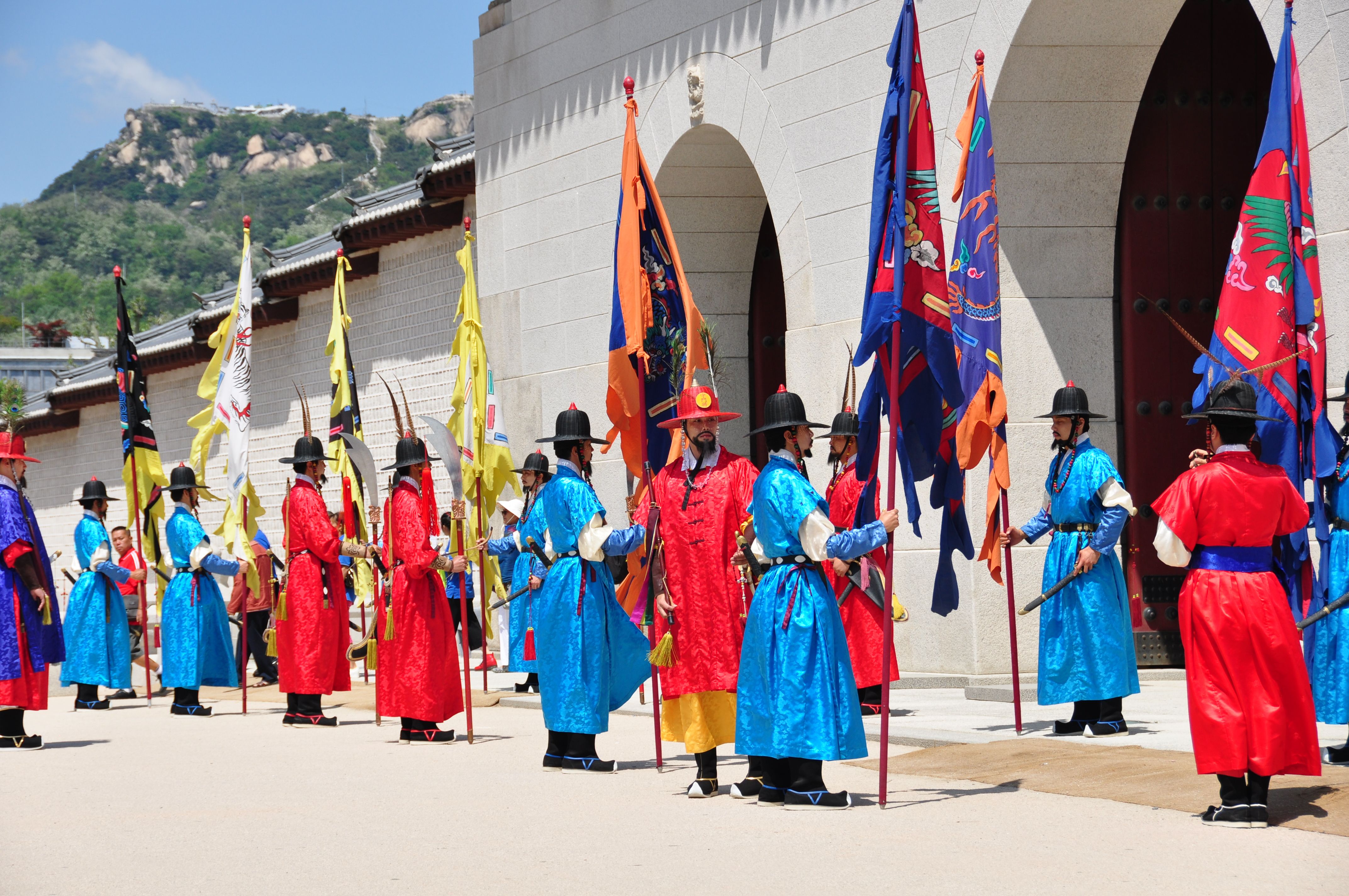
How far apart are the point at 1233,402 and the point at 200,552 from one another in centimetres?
838

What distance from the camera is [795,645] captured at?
19.7 ft

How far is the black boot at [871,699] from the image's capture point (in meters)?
8.91

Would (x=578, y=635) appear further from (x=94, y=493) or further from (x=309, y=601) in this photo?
(x=94, y=493)

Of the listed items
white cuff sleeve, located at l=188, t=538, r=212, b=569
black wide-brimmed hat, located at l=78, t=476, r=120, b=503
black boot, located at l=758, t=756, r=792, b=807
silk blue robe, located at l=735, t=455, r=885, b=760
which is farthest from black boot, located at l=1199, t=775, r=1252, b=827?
black wide-brimmed hat, located at l=78, t=476, r=120, b=503

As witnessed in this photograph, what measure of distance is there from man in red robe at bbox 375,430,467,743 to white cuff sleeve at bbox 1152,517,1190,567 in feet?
14.8

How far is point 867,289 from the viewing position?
669 cm

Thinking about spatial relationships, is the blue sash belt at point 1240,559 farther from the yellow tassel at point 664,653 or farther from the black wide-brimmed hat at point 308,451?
the black wide-brimmed hat at point 308,451

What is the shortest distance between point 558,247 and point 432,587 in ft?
20.0

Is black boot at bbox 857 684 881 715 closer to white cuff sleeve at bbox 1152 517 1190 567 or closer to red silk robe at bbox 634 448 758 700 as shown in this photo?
red silk robe at bbox 634 448 758 700

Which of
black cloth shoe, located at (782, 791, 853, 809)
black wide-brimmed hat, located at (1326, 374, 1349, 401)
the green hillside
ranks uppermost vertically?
the green hillside

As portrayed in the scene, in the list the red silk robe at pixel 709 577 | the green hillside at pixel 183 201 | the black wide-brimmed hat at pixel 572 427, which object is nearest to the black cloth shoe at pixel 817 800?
the red silk robe at pixel 709 577

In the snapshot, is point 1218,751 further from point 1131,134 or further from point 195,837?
point 1131,134

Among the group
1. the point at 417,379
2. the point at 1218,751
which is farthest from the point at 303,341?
the point at 1218,751

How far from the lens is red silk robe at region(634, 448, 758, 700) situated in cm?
668
